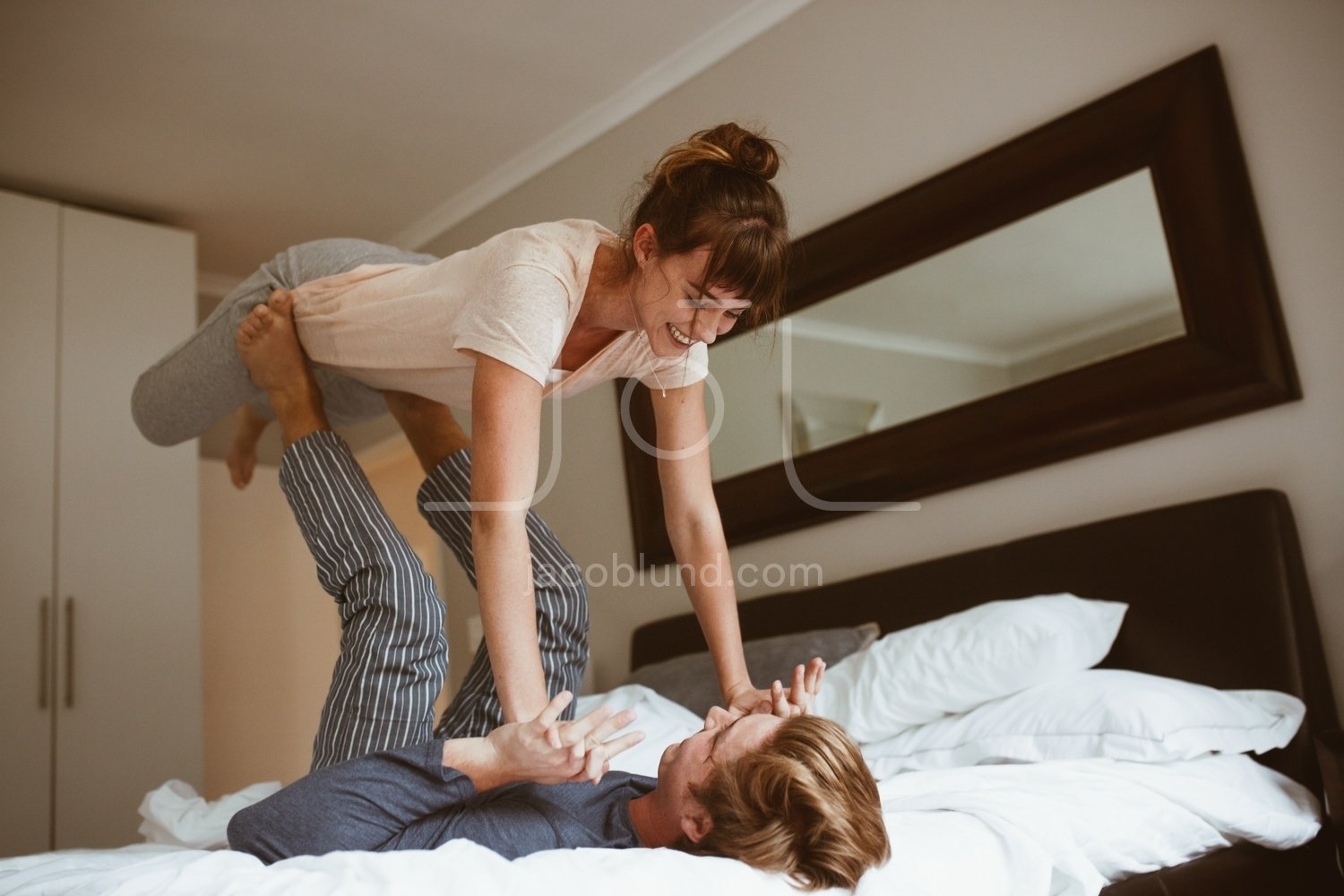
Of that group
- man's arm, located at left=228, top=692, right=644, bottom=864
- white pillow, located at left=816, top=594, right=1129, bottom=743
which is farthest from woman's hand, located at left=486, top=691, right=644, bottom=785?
white pillow, located at left=816, top=594, right=1129, bottom=743

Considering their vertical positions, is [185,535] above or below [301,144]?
below

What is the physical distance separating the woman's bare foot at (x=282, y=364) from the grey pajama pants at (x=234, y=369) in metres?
0.06

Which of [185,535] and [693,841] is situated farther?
[185,535]

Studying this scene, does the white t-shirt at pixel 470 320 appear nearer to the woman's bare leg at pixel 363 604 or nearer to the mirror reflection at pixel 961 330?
the woman's bare leg at pixel 363 604

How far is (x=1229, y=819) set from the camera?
1.59m

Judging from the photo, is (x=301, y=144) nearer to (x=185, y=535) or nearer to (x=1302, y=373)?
(x=185, y=535)

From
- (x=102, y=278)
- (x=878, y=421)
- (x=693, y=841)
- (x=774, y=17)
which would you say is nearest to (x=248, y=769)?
(x=102, y=278)

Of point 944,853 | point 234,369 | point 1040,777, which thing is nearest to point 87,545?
point 234,369

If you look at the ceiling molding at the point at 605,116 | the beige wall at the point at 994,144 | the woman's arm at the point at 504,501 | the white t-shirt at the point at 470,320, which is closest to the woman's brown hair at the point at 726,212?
the white t-shirt at the point at 470,320

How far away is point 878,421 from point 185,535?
255cm

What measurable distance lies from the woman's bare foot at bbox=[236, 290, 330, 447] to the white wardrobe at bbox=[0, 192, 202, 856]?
226cm

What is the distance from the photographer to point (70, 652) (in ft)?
11.9

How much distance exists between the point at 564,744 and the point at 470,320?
1.91ft

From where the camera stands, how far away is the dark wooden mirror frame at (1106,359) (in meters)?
2.18
